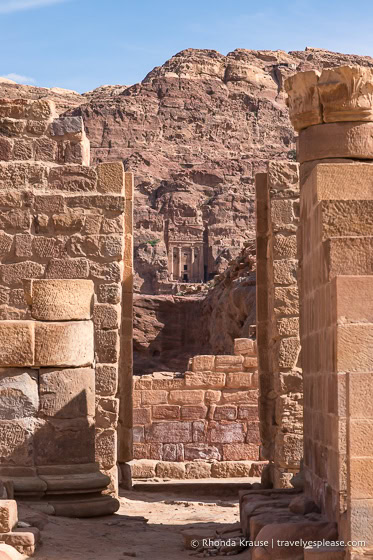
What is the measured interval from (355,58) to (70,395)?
121m

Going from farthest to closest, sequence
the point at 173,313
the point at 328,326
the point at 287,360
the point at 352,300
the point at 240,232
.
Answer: the point at 240,232 → the point at 173,313 → the point at 287,360 → the point at 328,326 → the point at 352,300

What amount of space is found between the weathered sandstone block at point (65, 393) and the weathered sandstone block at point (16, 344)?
0.18 metres

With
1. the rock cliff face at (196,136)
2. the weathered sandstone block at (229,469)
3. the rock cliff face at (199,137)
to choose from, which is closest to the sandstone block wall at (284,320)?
the weathered sandstone block at (229,469)

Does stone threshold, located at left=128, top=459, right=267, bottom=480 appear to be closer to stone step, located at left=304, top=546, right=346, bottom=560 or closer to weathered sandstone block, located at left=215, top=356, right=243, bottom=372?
weathered sandstone block, located at left=215, top=356, right=243, bottom=372

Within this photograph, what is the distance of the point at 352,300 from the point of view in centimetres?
494

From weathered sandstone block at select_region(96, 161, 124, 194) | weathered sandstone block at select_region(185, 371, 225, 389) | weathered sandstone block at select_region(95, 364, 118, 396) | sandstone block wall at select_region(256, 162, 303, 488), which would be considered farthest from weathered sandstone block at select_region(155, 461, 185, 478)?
weathered sandstone block at select_region(96, 161, 124, 194)

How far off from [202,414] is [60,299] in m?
7.12

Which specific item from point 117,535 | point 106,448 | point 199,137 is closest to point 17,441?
point 117,535

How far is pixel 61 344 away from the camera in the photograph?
7113mm

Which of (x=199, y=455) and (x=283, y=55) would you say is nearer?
(x=199, y=455)

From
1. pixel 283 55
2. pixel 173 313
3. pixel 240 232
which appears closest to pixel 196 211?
pixel 240 232

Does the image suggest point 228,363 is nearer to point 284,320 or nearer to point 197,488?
point 197,488

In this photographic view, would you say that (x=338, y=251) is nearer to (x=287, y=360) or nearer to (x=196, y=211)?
(x=287, y=360)

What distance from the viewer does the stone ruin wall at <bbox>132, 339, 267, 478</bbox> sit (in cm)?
1388
